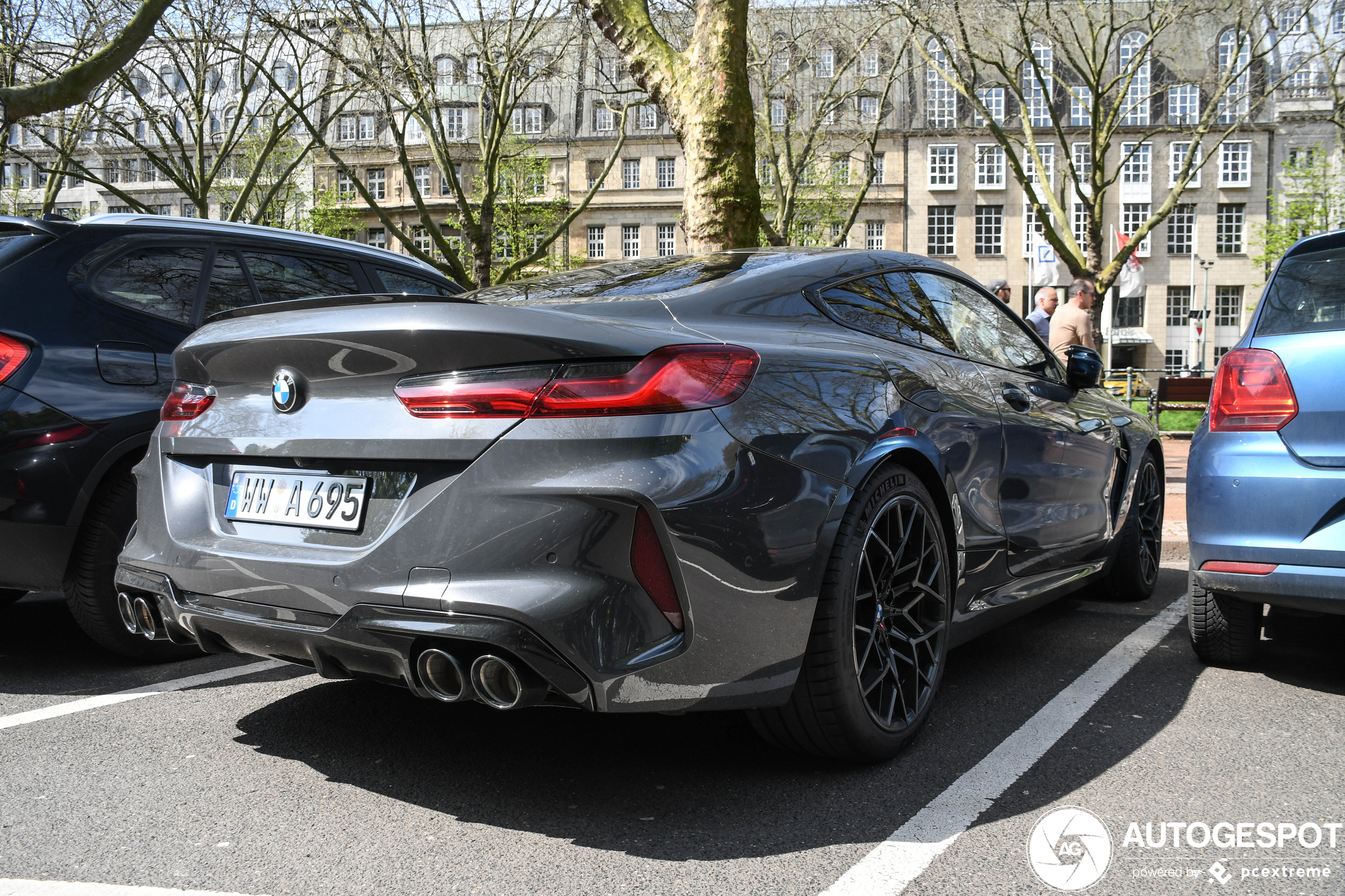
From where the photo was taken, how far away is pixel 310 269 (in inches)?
200

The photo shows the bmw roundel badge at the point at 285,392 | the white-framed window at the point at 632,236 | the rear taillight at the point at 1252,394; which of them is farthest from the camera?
the white-framed window at the point at 632,236

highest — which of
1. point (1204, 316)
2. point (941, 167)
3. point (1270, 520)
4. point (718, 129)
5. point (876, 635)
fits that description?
point (941, 167)

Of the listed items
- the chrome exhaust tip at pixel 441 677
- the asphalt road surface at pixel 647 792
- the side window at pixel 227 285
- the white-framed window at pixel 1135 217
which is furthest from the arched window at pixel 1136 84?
the chrome exhaust tip at pixel 441 677

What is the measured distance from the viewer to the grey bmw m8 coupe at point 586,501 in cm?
237

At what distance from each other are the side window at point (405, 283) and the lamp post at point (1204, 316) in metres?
53.5

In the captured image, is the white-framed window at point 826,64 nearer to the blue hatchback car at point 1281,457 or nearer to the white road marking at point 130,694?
the blue hatchback car at point 1281,457

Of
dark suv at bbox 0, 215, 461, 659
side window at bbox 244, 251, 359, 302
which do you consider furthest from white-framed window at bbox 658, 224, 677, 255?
dark suv at bbox 0, 215, 461, 659

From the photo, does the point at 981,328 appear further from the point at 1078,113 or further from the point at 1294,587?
the point at 1078,113

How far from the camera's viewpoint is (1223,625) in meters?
4.03

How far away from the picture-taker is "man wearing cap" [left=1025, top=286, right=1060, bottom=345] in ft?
36.0

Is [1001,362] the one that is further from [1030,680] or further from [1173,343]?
[1173,343]

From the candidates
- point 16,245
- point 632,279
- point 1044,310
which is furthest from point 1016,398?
point 1044,310

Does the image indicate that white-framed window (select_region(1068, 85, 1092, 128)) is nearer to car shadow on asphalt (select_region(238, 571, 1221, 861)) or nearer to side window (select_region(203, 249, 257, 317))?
side window (select_region(203, 249, 257, 317))
